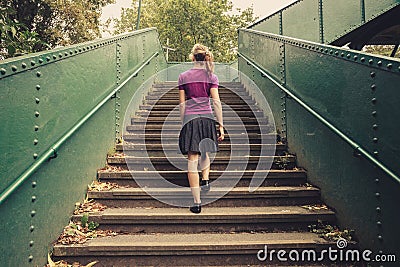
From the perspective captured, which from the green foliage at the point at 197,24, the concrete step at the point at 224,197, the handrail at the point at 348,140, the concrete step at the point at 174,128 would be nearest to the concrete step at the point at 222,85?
the concrete step at the point at 174,128

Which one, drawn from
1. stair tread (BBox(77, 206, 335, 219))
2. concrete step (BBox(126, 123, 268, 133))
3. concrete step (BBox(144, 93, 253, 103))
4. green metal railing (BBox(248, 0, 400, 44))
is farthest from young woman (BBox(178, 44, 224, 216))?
green metal railing (BBox(248, 0, 400, 44))

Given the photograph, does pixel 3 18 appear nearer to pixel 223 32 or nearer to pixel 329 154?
pixel 329 154

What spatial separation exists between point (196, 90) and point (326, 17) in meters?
3.90

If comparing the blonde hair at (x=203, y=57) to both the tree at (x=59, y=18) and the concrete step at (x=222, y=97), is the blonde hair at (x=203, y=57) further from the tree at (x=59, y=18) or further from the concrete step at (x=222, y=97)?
the tree at (x=59, y=18)

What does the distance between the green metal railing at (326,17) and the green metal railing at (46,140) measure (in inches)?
162

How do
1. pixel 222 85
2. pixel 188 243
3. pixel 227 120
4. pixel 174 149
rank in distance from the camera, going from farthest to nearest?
pixel 222 85
pixel 227 120
pixel 174 149
pixel 188 243

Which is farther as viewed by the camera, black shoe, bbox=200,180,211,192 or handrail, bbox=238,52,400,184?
black shoe, bbox=200,180,211,192

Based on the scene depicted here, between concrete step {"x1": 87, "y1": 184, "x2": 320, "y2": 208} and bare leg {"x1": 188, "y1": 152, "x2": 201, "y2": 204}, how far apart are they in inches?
9.9

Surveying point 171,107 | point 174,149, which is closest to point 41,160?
point 174,149

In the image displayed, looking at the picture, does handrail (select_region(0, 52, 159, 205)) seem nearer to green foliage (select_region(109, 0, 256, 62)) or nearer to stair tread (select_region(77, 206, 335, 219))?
stair tread (select_region(77, 206, 335, 219))

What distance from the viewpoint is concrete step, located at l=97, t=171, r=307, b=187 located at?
13.2ft

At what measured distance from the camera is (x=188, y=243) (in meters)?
3.00

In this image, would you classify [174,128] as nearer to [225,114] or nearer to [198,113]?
[225,114]

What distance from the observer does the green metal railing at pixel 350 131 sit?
8.58ft
